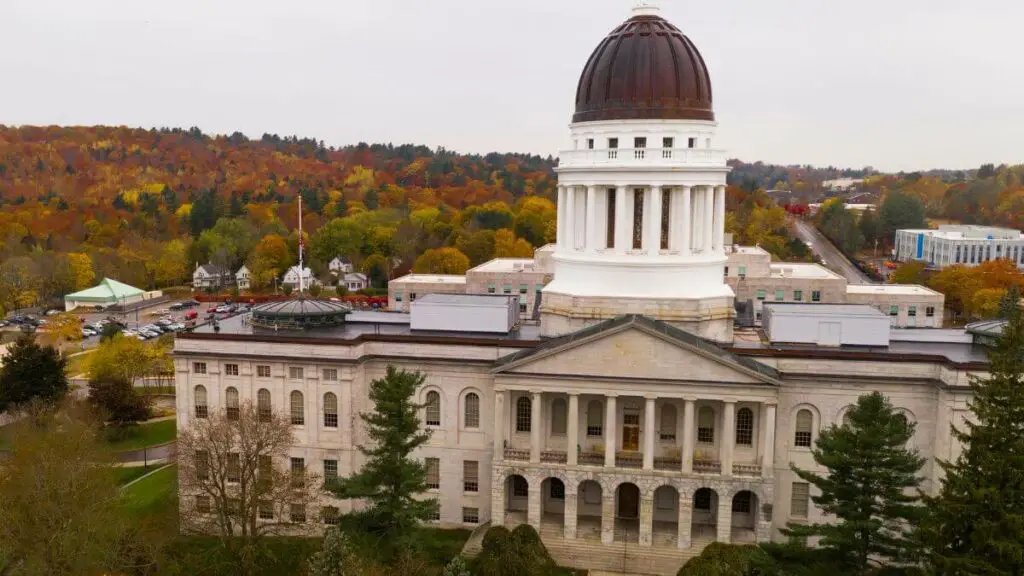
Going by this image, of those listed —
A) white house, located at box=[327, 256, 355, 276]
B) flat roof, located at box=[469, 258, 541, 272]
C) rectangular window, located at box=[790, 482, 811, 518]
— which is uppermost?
flat roof, located at box=[469, 258, 541, 272]

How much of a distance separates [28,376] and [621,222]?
152 feet

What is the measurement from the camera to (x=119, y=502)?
40.6m

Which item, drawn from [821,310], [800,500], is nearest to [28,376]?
[800,500]

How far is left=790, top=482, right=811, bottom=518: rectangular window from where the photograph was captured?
43.5 meters

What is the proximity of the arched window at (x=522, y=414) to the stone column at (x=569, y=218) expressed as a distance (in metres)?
9.83

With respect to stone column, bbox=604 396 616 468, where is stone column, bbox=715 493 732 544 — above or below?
below

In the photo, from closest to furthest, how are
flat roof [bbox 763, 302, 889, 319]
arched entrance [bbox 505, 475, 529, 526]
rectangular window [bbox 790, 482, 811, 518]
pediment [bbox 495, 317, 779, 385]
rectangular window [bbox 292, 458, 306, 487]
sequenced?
pediment [bbox 495, 317, 779, 385]
rectangular window [bbox 292, 458, 306, 487]
rectangular window [bbox 790, 482, 811, 518]
flat roof [bbox 763, 302, 889, 319]
arched entrance [bbox 505, 475, 529, 526]

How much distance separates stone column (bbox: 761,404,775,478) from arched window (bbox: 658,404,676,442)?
5.02m

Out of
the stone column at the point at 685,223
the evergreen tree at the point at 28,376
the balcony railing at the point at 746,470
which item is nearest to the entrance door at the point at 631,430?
the balcony railing at the point at 746,470

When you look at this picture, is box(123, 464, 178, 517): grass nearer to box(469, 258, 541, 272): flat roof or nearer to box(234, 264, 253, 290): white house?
box(469, 258, 541, 272): flat roof

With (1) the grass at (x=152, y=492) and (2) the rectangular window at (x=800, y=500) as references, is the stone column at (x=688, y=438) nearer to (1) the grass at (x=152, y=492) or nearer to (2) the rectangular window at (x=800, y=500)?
(2) the rectangular window at (x=800, y=500)

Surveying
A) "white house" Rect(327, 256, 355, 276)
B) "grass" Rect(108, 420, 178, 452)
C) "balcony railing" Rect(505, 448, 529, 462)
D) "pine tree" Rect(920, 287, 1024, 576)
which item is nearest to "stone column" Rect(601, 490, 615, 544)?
"balcony railing" Rect(505, 448, 529, 462)

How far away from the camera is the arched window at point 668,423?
148 ft

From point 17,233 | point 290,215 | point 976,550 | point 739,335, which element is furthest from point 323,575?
point 290,215
